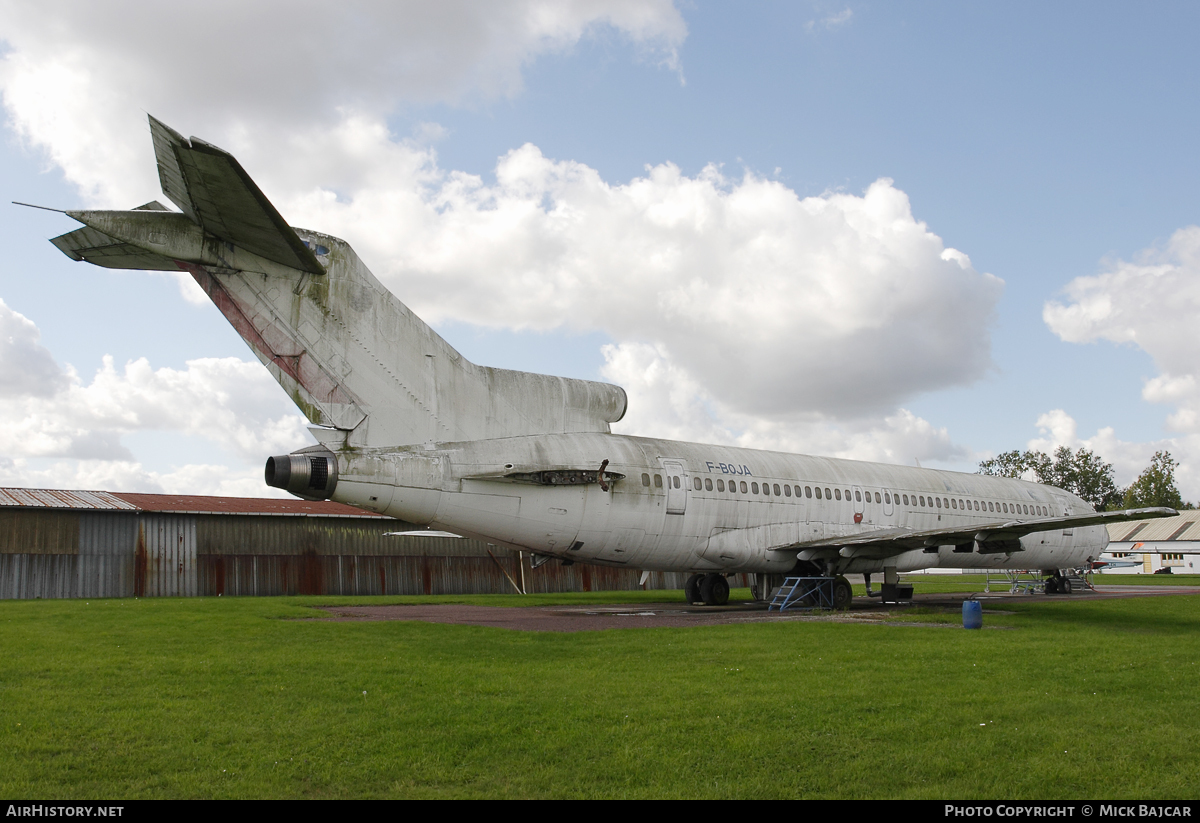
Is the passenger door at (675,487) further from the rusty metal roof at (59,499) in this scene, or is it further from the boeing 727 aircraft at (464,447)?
the rusty metal roof at (59,499)

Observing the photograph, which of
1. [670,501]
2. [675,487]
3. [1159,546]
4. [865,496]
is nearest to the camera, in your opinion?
[670,501]

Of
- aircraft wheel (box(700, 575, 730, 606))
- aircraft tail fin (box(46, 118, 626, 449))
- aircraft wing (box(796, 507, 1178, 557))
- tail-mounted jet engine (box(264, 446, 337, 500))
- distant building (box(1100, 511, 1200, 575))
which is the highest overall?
aircraft tail fin (box(46, 118, 626, 449))

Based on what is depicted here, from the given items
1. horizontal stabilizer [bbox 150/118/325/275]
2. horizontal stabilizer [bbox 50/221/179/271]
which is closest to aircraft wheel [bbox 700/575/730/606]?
horizontal stabilizer [bbox 150/118/325/275]

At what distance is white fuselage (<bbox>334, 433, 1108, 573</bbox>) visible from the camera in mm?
17203

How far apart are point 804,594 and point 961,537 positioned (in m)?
4.31

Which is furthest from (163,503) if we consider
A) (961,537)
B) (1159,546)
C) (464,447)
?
(1159,546)

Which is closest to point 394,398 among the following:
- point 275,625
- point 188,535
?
point 275,625

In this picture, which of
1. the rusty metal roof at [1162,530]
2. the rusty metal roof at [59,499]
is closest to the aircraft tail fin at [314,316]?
the rusty metal roof at [59,499]

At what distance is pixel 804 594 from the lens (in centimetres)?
2252

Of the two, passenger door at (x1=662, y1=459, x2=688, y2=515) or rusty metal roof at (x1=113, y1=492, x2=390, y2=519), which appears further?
rusty metal roof at (x1=113, y1=492, x2=390, y2=519)

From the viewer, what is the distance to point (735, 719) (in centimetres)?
800

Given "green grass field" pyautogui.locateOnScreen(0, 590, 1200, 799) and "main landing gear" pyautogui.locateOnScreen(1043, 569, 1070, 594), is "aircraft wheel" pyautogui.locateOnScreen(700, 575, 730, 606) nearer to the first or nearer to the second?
"green grass field" pyautogui.locateOnScreen(0, 590, 1200, 799)

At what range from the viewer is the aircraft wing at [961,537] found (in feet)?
61.4

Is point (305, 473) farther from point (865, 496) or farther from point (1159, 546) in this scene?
point (1159, 546)
